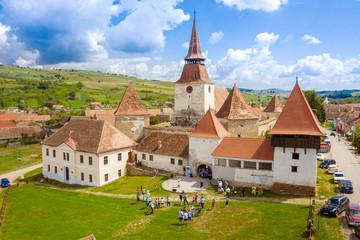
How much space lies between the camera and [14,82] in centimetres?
19350

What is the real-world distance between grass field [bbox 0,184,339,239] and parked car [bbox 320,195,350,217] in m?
1.48

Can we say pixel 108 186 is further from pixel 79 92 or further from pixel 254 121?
pixel 79 92

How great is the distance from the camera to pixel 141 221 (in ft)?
81.6

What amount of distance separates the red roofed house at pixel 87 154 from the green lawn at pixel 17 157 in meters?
16.9

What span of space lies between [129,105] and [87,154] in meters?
13.9

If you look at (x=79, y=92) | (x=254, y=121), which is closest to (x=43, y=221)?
(x=254, y=121)

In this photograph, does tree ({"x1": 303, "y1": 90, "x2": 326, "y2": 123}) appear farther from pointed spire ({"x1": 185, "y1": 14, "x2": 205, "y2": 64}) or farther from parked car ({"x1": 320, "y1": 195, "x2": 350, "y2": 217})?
parked car ({"x1": 320, "y1": 195, "x2": 350, "y2": 217})

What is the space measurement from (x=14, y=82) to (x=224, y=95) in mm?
191171

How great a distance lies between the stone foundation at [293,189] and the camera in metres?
28.4

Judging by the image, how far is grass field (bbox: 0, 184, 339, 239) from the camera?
69.9 ft

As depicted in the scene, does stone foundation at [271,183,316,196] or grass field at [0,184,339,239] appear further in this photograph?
stone foundation at [271,183,316,196]

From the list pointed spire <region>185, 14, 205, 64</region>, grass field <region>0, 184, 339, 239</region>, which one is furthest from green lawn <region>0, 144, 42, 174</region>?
pointed spire <region>185, 14, 205, 64</region>

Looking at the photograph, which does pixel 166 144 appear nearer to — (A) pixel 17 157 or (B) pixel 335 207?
(B) pixel 335 207

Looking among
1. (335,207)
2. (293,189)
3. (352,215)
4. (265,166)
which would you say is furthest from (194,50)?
(352,215)
